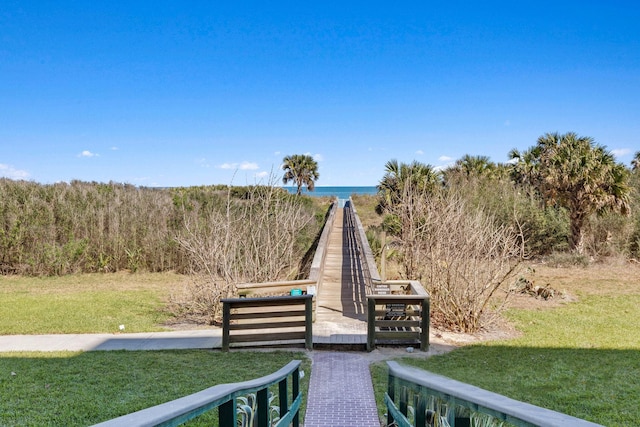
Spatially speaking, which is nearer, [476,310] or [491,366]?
[491,366]

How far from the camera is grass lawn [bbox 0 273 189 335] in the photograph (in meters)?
9.66

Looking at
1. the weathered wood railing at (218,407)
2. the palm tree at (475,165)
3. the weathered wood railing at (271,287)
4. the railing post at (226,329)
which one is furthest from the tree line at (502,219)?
the weathered wood railing at (218,407)

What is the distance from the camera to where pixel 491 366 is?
23.2 feet

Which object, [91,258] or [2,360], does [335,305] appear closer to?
[2,360]

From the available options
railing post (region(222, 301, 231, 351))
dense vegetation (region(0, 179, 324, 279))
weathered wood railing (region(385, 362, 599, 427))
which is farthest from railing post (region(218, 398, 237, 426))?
dense vegetation (region(0, 179, 324, 279))

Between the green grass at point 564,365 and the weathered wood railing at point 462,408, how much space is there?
117 inches

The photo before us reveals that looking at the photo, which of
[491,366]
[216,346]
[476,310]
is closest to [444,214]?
[476,310]

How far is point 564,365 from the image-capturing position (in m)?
7.08

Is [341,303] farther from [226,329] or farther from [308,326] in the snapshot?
[226,329]

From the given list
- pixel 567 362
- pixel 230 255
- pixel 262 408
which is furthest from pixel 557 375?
pixel 230 255

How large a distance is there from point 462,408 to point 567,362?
22.3 ft

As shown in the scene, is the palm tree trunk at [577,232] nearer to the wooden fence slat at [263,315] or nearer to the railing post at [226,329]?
the wooden fence slat at [263,315]

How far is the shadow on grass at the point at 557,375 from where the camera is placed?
17.2 feet

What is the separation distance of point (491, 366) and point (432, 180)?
17.7m
